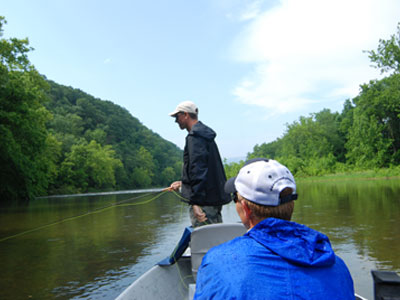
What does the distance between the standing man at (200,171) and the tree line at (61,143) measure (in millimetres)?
24650

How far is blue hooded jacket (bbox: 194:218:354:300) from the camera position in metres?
1.22

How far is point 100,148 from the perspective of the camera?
73.1 m

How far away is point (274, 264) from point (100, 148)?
74.8m

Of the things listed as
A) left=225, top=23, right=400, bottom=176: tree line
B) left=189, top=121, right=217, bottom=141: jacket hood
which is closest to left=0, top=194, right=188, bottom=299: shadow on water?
left=189, top=121, right=217, bottom=141: jacket hood

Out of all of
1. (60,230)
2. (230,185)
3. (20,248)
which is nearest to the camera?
(230,185)

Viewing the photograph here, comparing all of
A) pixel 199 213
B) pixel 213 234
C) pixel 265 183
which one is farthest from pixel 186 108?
pixel 265 183

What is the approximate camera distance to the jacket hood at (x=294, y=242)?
4.09 feet

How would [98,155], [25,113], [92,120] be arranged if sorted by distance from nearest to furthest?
[25,113], [98,155], [92,120]

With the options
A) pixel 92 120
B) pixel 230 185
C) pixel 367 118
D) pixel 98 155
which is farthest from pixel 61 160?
pixel 230 185

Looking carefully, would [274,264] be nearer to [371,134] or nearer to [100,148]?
[371,134]

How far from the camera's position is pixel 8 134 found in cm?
2492

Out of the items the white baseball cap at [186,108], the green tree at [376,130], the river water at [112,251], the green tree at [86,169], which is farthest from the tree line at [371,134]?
the white baseball cap at [186,108]

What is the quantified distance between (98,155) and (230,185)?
2647 inches

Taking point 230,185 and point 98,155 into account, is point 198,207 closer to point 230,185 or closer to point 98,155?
point 230,185
